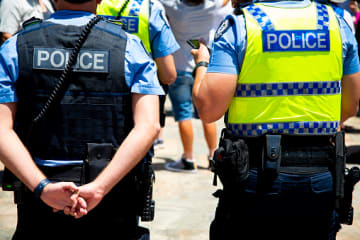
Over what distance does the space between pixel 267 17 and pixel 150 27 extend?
1801 mm

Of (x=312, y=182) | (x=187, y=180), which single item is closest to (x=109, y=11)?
(x=187, y=180)

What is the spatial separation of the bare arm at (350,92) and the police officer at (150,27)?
172cm

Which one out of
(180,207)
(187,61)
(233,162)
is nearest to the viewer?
(233,162)

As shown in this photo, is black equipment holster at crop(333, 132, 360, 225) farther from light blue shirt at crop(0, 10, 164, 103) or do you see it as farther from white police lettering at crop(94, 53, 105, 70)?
white police lettering at crop(94, 53, 105, 70)

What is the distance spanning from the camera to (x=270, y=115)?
97.3 inches

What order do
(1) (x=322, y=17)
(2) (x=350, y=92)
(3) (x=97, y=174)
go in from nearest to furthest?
1. (3) (x=97, y=174)
2. (1) (x=322, y=17)
3. (2) (x=350, y=92)

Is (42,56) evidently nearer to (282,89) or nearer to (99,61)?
(99,61)

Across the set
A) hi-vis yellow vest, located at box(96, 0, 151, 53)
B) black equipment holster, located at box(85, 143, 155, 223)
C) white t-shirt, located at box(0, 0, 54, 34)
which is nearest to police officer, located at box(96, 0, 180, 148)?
hi-vis yellow vest, located at box(96, 0, 151, 53)

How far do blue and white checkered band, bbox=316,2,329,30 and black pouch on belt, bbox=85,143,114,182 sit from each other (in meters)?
1.10

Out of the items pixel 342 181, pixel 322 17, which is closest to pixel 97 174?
pixel 342 181

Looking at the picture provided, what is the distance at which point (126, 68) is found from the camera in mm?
2195

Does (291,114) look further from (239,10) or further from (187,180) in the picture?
(187,180)

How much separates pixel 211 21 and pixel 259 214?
12.0 feet

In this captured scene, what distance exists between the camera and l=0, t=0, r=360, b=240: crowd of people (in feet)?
7.11
